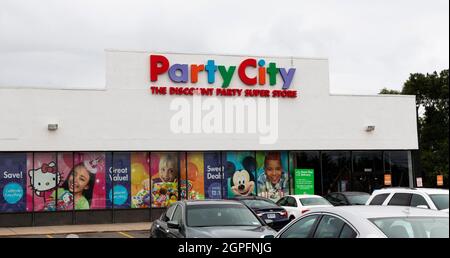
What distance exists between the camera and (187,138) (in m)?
29.3

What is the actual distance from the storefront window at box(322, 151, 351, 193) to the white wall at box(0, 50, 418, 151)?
511 mm

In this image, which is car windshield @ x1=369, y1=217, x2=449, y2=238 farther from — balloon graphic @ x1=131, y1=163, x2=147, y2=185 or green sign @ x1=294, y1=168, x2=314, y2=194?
green sign @ x1=294, y1=168, x2=314, y2=194

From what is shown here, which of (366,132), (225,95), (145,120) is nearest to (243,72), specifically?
(225,95)

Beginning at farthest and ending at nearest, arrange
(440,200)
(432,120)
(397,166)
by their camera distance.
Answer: (432,120), (397,166), (440,200)

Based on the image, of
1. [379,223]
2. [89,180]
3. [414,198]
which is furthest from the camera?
[89,180]

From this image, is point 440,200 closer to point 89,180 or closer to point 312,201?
point 312,201

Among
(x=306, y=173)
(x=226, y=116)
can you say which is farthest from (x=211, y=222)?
(x=306, y=173)

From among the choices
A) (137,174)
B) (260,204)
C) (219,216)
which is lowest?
(260,204)

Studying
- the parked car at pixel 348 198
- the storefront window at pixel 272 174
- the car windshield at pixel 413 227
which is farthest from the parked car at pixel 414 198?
the storefront window at pixel 272 174

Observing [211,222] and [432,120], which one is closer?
[211,222]

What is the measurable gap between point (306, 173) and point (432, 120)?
35.8m
